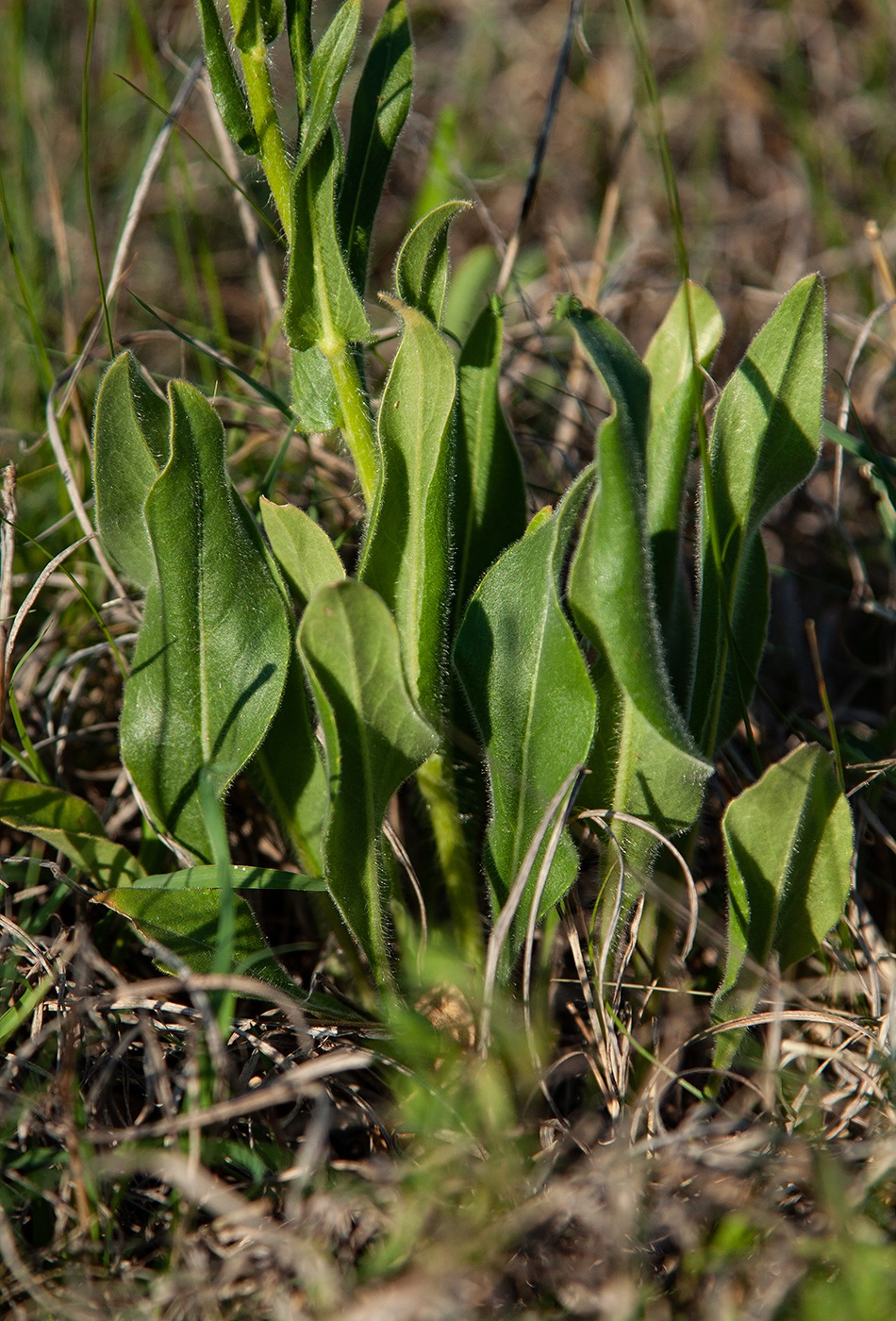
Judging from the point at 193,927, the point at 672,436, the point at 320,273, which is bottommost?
A: the point at 193,927

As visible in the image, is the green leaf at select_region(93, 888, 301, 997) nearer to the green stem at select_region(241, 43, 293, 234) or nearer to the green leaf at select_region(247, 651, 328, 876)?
the green leaf at select_region(247, 651, 328, 876)

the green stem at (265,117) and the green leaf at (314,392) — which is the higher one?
the green stem at (265,117)

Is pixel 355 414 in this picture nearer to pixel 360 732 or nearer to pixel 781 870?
pixel 360 732

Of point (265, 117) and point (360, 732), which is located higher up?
point (265, 117)

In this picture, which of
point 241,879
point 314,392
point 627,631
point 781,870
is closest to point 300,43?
point 314,392

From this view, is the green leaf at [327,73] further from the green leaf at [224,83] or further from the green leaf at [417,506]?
the green leaf at [417,506]

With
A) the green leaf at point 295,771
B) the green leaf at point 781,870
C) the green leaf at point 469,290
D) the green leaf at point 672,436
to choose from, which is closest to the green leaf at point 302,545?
the green leaf at point 295,771
